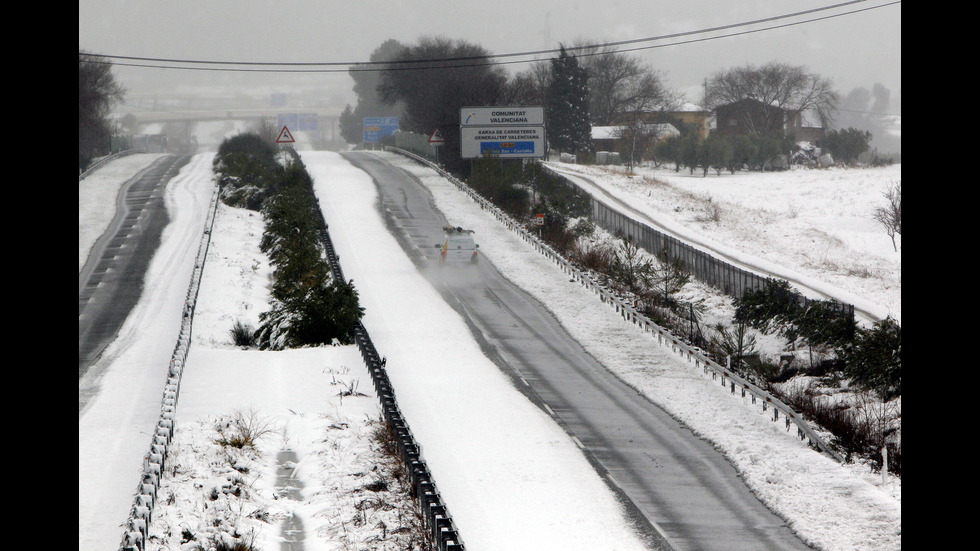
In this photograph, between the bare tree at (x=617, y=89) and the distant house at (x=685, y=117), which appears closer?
the distant house at (x=685, y=117)

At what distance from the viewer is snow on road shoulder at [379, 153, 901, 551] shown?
46.1ft

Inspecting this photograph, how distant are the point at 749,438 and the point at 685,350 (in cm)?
625

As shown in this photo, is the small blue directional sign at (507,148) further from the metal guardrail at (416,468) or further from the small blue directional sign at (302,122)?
the small blue directional sign at (302,122)

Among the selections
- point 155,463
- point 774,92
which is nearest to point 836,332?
point 155,463

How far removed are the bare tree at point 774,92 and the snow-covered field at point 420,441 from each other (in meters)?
105

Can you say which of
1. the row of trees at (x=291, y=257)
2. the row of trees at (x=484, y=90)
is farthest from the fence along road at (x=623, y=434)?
the row of trees at (x=484, y=90)

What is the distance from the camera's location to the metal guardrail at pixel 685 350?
709 inches

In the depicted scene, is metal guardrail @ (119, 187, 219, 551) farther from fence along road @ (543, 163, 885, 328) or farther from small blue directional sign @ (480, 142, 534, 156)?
small blue directional sign @ (480, 142, 534, 156)

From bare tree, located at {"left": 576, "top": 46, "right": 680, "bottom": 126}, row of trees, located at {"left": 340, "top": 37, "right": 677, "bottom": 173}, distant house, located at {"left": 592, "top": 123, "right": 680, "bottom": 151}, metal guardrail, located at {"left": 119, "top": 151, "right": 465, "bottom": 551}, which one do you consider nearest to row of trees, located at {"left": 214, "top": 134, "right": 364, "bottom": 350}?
metal guardrail, located at {"left": 119, "top": 151, "right": 465, "bottom": 551}

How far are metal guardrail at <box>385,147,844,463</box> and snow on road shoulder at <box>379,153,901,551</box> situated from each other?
23 centimetres

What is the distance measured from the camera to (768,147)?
99.9 metres

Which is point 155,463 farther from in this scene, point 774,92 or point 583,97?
point 774,92

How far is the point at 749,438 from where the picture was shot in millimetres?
18438
